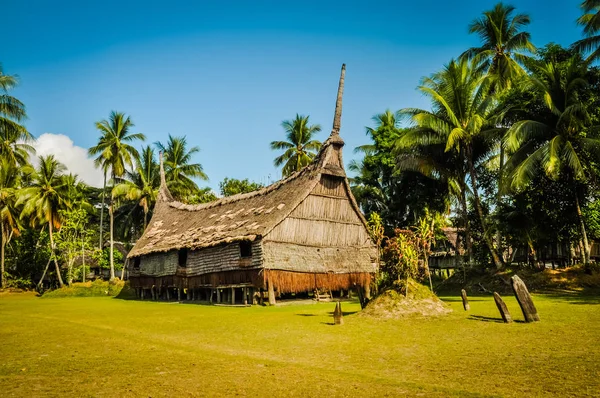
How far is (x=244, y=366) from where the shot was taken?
308 inches

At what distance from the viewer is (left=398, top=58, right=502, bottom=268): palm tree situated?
2586 centimetres

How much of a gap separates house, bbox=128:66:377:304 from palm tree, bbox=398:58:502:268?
16.8 ft

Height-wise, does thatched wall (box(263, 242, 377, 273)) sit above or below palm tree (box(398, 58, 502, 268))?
below

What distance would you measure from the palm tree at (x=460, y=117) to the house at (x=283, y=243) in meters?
5.12

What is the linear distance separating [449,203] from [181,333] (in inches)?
1057

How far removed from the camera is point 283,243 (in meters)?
22.9

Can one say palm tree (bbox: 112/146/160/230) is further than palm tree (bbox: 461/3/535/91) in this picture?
Yes

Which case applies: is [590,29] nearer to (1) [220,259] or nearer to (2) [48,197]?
(1) [220,259]

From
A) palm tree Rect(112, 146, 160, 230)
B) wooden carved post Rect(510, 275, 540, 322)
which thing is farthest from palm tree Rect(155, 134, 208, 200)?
wooden carved post Rect(510, 275, 540, 322)

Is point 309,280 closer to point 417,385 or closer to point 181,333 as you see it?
point 181,333

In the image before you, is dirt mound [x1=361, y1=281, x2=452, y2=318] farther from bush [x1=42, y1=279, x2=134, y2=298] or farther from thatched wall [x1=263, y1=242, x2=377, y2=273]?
bush [x1=42, y1=279, x2=134, y2=298]

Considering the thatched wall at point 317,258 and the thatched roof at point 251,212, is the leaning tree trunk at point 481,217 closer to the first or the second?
the thatched wall at point 317,258

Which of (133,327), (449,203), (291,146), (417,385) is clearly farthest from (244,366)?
(291,146)

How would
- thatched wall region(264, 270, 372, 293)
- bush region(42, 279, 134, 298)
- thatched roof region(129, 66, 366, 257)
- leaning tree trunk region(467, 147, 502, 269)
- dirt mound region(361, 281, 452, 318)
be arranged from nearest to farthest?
dirt mound region(361, 281, 452, 318) → thatched wall region(264, 270, 372, 293) → thatched roof region(129, 66, 366, 257) → leaning tree trunk region(467, 147, 502, 269) → bush region(42, 279, 134, 298)
